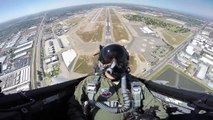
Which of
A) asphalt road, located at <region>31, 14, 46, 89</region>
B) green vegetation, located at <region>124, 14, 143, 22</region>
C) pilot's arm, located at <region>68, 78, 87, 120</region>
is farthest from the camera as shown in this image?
green vegetation, located at <region>124, 14, 143, 22</region>

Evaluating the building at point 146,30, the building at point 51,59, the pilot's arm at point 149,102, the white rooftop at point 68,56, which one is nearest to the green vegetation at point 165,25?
the building at point 146,30

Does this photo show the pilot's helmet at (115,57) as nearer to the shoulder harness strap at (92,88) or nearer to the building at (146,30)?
the shoulder harness strap at (92,88)

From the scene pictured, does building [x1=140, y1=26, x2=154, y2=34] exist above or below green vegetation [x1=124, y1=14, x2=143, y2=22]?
below

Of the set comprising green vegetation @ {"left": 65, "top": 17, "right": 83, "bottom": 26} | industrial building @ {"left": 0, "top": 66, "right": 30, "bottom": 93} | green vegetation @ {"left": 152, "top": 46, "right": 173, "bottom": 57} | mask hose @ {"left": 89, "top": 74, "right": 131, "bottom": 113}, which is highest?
green vegetation @ {"left": 65, "top": 17, "right": 83, "bottom": 26}

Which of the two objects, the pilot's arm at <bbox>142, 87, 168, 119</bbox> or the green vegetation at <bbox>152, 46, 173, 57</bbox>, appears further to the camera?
the green vegetation at <bbox>152, 46, 173, 57</bbox>

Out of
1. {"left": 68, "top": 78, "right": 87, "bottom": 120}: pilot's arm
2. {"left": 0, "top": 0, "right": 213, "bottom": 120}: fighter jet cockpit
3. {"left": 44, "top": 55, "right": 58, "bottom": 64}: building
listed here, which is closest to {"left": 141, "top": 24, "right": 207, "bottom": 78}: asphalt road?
{"left": 0, "top": 0, "right": 213, "bottom": 120}: fighter jet cockpit

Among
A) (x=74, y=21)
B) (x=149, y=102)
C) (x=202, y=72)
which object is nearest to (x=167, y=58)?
(x=202, y=72)

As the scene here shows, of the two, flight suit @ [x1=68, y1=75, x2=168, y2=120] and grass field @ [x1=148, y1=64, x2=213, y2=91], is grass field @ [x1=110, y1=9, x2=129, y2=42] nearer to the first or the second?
grass field @ [x1=148, y1=64, x2=213, y2=91]
